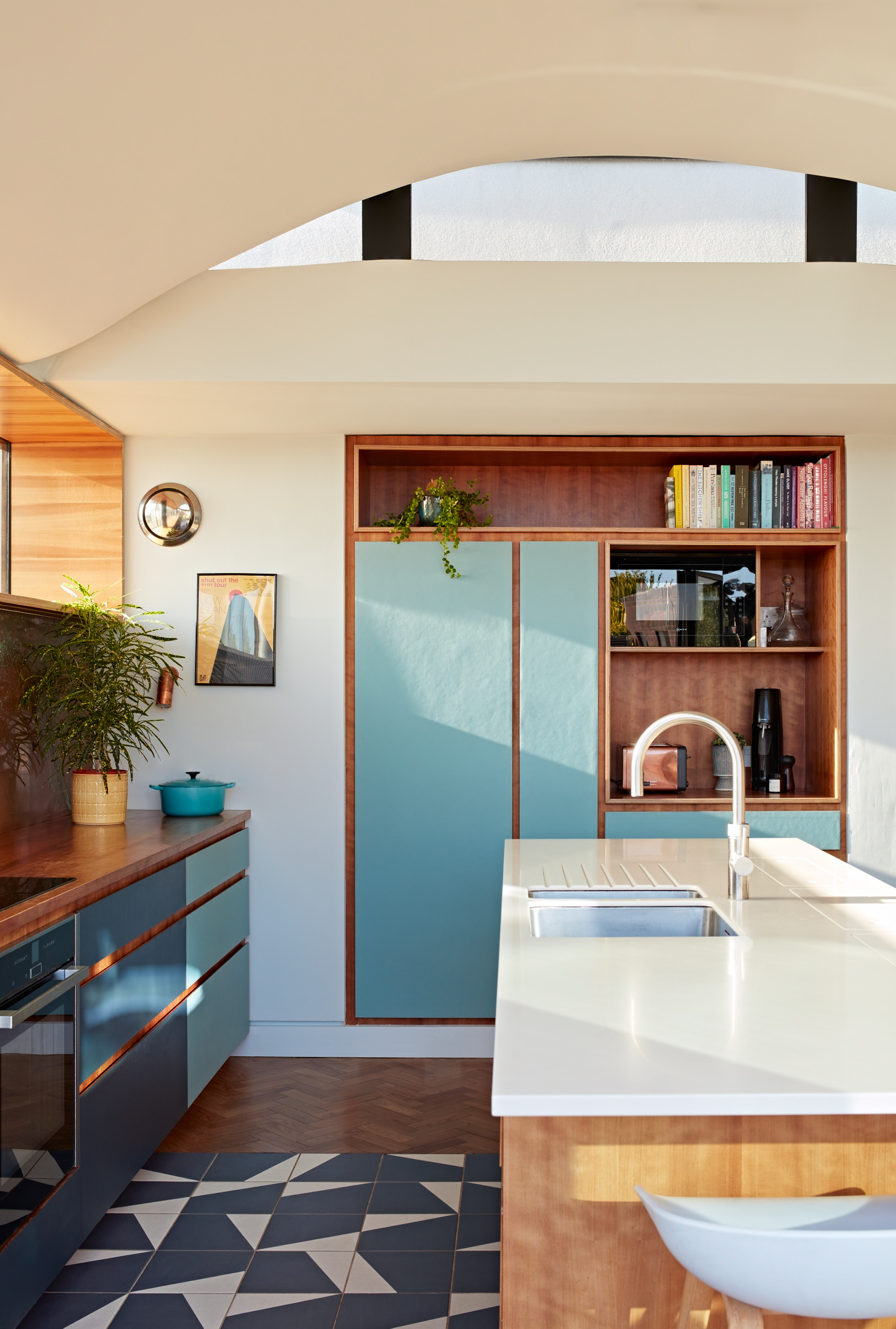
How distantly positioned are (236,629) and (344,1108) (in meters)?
1.83

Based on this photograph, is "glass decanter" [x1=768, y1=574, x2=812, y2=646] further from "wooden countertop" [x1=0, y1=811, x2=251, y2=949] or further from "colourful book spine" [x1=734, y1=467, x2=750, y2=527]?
"wooden countertop" [x1=0, y1=811, x2=251, y2=949]

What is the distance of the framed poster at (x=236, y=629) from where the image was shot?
154 inches

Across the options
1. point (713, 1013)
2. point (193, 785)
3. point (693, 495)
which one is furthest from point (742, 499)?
point (713, 1013)

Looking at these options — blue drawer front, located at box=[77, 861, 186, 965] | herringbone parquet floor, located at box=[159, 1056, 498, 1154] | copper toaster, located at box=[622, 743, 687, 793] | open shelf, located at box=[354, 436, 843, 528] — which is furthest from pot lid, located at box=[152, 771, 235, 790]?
copper toaster, located at box=[622, 743, 687, 793]

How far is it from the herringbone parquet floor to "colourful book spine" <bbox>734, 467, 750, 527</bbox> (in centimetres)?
234

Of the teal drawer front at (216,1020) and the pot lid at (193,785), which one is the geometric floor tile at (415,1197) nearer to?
the teal drawer front at (216,1020)

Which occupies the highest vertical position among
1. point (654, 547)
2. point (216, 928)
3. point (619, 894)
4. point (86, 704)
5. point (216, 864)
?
point (654, 547)

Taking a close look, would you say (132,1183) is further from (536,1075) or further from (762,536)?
(762,536)

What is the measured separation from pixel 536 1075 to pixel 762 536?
3.07 meters

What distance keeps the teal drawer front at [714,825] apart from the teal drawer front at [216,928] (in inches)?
57.1

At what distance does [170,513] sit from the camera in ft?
12.8

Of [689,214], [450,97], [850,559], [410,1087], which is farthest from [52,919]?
[850,559]

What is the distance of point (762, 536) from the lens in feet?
12.8

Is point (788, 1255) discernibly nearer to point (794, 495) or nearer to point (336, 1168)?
point (336, 1168)
